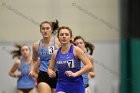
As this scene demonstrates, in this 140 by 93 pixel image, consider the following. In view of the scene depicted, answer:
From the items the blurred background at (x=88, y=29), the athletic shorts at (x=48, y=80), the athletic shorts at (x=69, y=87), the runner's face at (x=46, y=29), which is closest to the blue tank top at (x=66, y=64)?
the athletic shorts at (x=69, y=87)

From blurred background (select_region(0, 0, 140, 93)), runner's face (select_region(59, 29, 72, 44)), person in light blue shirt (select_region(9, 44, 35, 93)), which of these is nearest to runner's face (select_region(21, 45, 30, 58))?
person in light blue shirt (select_region(9, 44, 35, 93))

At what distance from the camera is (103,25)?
468 inches

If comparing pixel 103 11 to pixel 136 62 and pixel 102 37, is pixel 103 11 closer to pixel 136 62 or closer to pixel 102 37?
pixel 102 37

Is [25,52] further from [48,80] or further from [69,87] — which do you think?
[69,87]

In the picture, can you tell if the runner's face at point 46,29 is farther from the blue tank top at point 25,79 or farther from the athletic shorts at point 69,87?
the blue tank top at point 25,79

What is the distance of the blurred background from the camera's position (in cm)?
1172

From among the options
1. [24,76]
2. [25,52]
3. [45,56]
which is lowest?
[24,76]

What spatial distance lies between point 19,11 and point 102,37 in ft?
7.52

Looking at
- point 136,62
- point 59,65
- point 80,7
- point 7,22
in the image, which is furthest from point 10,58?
point 59,65

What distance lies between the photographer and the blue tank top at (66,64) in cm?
657

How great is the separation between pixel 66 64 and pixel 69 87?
37 centimetres

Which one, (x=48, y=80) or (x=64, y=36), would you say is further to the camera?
(x=48, y=80)

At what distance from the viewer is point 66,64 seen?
6.56m

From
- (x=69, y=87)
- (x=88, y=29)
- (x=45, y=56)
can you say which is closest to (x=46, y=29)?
(x=45, y=56)
